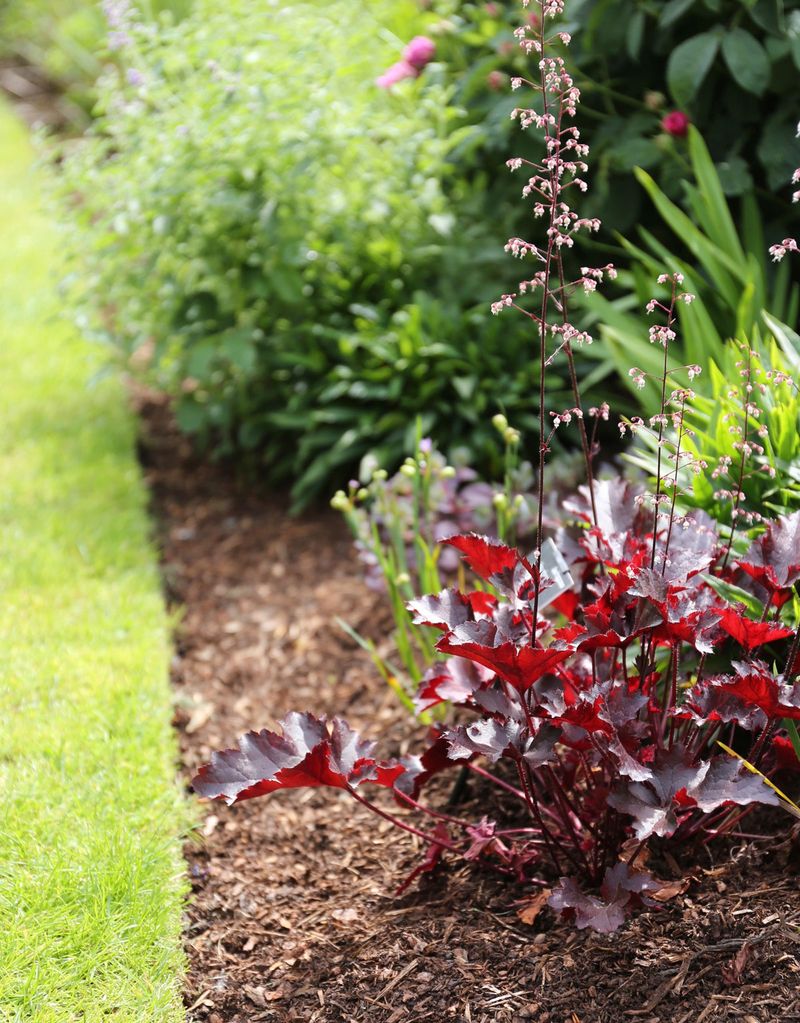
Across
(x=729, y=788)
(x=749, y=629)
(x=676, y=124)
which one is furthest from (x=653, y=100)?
(x=729, y=788)

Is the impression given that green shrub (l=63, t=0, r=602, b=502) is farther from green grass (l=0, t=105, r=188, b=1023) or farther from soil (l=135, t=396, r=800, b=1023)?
soil (l=135, t=396, r=800, b=1023)

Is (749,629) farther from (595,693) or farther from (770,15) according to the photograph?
(770,15)

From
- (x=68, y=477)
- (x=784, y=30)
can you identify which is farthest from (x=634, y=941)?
(x=68, y=477)

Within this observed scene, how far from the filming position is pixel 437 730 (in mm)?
2096

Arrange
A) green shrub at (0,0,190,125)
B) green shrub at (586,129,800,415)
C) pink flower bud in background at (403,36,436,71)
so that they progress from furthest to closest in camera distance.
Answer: green shrub at (0,0,190,125) < pink flower bud in background at (403,36,436,71) < green shrub at (586,129,800,415)

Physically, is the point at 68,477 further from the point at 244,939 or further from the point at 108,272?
the point at 244,939

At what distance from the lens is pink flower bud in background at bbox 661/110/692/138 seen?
3018mm

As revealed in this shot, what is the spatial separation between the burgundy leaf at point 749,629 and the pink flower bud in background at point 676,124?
1.78m

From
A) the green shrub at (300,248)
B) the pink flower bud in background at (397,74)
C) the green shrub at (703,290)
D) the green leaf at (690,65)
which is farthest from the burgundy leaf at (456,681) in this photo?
the pink flower bud in background at (397,74)

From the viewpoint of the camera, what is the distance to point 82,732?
243cm

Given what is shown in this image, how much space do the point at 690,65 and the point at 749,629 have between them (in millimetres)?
1779

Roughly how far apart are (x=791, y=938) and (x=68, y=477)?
2.80 metres

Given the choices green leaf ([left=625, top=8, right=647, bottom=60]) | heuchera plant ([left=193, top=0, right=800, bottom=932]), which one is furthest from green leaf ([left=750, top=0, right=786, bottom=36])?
heuchera plant ([left=193, top=0, right=800, bottom=932])

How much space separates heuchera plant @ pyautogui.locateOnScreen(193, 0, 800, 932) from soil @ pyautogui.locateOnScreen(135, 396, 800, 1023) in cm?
8
